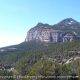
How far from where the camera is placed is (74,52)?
550ft

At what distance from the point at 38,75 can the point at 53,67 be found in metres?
5.08

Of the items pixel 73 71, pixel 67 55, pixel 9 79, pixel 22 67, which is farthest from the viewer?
pixel 67 55

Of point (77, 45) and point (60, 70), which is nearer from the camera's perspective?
point (60, 70)

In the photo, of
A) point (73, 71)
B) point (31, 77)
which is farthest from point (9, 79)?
point (73, 71)

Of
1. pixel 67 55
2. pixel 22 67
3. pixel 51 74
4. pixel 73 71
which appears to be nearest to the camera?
pixel 51 74

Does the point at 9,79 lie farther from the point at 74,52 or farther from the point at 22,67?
the point at 74,52

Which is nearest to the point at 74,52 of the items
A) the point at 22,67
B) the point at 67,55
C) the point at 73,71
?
the point at 67,55

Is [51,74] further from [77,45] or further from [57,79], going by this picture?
[77,45]

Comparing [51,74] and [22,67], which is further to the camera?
[22,67]

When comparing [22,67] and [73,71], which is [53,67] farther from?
[22,67]

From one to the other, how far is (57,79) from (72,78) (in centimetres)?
429

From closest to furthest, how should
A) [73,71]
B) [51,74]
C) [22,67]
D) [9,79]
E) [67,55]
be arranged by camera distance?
[51,74] → [9,79] → [73,71] → [22,67] → [67,55]

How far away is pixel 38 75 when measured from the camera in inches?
2923

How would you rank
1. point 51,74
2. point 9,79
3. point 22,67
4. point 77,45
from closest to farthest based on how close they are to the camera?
point 51,74
point 9,79
point 22,67
point 77,45
